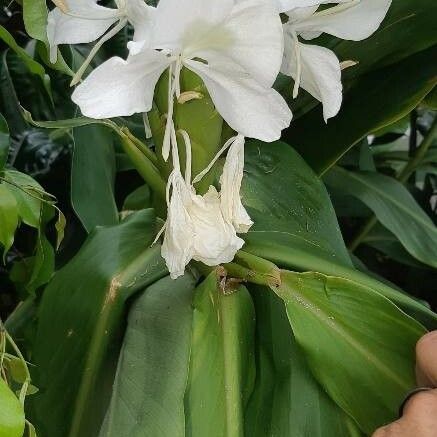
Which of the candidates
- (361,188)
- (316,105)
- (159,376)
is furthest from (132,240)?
(361,188)

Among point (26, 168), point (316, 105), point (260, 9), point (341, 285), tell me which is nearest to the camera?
point (260, 9)

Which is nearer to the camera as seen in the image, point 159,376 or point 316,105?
point 159,376

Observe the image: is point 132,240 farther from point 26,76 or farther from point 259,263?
point 26,76

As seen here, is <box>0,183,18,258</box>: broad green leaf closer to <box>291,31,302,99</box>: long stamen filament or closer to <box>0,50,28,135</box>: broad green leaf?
<box>291,31,302,99</box>: long stamen filament

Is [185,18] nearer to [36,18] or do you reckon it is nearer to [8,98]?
[36,18]

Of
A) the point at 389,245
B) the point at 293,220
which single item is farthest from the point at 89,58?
the point at 389,245

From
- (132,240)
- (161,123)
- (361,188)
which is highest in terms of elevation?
(161,123)

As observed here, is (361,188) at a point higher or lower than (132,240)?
lower
